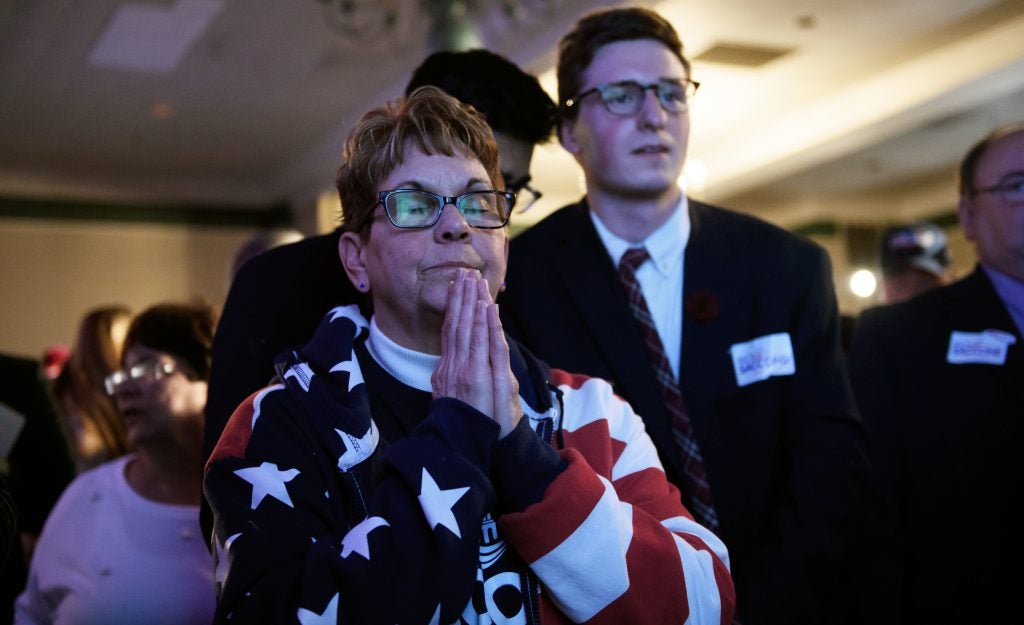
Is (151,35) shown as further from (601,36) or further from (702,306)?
(702,306)

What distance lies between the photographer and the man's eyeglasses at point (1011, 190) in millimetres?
2508

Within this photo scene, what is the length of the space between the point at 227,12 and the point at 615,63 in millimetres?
5206

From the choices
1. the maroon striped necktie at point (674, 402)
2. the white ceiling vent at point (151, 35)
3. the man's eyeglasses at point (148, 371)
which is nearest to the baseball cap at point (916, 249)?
the maroon striped necktie at point (674, 402)

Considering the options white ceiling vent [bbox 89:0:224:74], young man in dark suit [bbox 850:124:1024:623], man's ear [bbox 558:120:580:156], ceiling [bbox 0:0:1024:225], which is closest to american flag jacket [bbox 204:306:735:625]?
man's ear [bbox 558:120:580:156]

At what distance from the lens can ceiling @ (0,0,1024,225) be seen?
261 inches

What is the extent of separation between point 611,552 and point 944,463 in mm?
1576

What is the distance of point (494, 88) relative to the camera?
188 centimetres

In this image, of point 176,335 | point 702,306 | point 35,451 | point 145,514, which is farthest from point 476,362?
point 35,451

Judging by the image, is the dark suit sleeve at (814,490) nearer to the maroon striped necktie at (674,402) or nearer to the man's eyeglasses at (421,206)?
the maroon striped necktie at (674,402)

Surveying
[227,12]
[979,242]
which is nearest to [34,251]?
[227,12]

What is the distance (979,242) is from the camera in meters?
2.63

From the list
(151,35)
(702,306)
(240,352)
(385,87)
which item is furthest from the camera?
(385,87)

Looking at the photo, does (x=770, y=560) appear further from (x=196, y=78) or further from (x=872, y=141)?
(x=872, y=141)

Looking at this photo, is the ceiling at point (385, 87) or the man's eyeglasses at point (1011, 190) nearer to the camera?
the man's eyeglasses at point (1011, 190)
